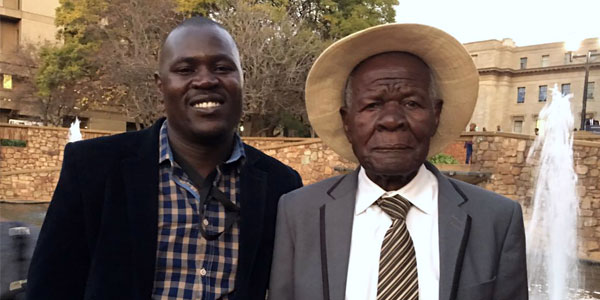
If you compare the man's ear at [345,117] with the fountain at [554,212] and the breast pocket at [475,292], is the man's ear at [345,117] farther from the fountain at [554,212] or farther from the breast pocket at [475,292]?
the fountain at [554,212]

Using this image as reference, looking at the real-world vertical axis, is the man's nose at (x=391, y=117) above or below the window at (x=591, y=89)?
below

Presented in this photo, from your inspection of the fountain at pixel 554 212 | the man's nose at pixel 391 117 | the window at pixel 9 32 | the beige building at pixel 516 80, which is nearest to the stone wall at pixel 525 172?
the fountain at pixel 554 212

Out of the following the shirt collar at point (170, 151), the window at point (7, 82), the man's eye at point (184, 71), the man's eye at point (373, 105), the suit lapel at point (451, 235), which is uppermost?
the window at point (7, 82)

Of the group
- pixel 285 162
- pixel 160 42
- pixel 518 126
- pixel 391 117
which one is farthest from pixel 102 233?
pixel 518 126

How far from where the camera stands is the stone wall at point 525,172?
10531 mm

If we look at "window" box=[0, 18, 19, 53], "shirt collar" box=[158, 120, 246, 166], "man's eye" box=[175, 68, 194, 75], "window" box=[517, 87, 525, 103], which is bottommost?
"shirt collar" box=[158, 120, 246, 166]

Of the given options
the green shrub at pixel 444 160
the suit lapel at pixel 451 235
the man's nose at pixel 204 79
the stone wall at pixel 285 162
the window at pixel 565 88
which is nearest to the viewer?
the suit lapel at pixel 451 235

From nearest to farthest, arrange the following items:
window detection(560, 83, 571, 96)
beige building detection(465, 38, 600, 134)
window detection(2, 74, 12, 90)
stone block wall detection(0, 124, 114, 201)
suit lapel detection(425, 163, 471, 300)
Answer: suit lapel detection(425, 163, 471, 300)
stone block wall detection(0, 124, 114, 201)
window detection(2, 74, 12, 90)
window detection(560, 83, 571, 96)
beige building detection(465, 38, 600, 134)

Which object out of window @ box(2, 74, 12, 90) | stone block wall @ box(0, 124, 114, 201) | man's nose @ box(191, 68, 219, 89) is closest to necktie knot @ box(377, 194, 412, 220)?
man's nose @ box(191, 68, 219, 89)

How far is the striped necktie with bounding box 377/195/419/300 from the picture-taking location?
5.12 feet

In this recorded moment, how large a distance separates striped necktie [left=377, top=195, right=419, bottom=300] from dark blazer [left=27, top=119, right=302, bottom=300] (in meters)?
0.57

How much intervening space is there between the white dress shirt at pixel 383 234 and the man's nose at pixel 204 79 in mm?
710

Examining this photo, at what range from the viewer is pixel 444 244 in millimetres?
1583

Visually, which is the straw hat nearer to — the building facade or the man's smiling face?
the man's smiling face
